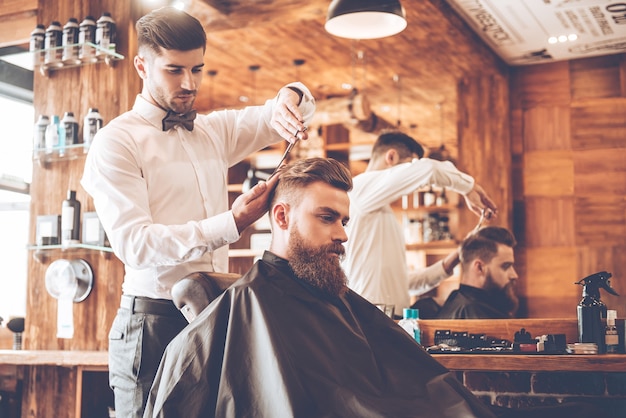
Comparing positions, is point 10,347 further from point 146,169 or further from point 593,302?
point 593,302

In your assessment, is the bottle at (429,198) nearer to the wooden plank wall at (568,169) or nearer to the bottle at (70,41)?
the wooden plank wall at (568,169)

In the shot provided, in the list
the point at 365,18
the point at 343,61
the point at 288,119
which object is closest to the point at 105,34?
the point at 365,18

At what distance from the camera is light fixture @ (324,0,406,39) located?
3.61 metres

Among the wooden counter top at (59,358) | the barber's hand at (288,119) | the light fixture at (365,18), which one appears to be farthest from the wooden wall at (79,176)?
the barber's hand at (288,119)

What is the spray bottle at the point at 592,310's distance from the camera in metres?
2.55

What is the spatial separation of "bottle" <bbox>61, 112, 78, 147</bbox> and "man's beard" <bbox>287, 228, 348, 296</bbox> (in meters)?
1.85

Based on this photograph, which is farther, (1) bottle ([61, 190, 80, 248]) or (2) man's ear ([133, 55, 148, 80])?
(1) bottle ([61, 190, 80, 248])

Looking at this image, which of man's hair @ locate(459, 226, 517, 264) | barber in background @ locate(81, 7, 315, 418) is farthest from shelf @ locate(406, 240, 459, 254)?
barber in background @ locate(81, 7, 315, 418)

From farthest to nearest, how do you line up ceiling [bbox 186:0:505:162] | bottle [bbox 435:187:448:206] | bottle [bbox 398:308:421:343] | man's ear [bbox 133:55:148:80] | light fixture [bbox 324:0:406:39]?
1. ceiling [bbox 186:0:505:162]
2. bottle [bbox 435:187:448:206]
3. light fixture [bbox 324:0:406:39]
4. bottle [bbox 398:308:421:343]
5. man's ear [bbox 133:55:148:80]

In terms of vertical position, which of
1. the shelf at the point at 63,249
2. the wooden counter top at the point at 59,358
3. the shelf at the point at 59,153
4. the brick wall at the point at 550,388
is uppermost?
the shelf at the point at 59,153

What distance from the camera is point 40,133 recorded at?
354 centimetres

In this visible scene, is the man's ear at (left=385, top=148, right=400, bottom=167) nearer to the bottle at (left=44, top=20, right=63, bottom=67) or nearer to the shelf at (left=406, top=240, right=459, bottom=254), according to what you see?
the shelf at (left=406, top=240, right=459, bottom=254)

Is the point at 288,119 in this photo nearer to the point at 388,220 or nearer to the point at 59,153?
the point at 388,220

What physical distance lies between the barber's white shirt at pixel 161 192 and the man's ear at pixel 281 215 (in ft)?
0.47
